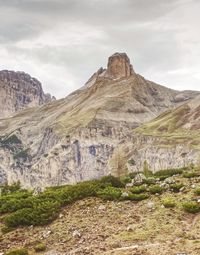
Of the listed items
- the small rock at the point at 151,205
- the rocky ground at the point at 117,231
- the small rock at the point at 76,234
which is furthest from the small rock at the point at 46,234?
the small rock at the point at 151,205

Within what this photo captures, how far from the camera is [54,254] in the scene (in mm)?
20016

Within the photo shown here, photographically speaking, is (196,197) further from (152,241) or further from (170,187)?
(152,241)

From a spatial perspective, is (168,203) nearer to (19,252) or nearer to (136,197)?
(136,197)

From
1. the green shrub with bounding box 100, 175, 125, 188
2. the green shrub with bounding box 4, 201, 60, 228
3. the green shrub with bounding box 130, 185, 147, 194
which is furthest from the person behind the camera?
the green shrub with bounding box 100, 175, 125, 188

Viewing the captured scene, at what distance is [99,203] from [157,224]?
183 inches

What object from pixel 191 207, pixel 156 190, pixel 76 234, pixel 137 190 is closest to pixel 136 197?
pixel 137 190

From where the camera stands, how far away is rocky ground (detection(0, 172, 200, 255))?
19531mm

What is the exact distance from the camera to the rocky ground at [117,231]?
769 inches

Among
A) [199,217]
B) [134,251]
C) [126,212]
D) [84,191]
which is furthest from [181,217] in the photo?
[84,191]

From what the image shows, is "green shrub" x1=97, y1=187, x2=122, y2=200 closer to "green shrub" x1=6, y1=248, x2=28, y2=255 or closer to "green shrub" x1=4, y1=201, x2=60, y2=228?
"green shrub" x1=4, y1=201, x2=60, y2=228

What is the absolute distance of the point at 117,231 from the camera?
21.7 m

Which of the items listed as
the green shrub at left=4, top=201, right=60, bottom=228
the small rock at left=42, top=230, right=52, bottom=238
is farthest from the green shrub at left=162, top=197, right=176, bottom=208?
the small rock at left=42, top=230, right=52, bottom=238

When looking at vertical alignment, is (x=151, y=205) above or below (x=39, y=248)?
above

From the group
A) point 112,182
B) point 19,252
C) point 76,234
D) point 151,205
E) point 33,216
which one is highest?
point 112,182
